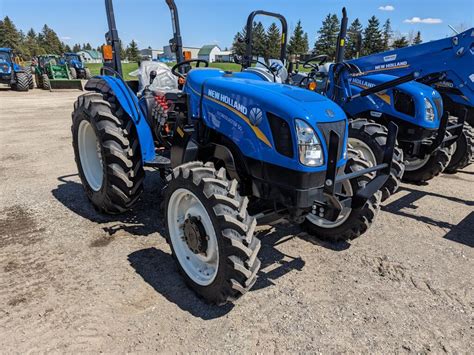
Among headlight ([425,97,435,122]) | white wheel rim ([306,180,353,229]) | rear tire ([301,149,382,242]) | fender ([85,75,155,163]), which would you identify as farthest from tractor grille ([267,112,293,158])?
headlight ([425,97,435,122])

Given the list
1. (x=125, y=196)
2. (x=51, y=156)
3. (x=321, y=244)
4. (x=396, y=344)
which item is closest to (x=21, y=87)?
(x=51, y=156)

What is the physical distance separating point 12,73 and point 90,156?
17999 millimetres

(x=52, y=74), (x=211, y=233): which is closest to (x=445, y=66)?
(x=211, y=233)

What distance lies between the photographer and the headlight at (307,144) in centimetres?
231

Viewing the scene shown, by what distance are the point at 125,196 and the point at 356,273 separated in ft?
7.47

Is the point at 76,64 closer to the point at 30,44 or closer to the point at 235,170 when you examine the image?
the point at 235,170

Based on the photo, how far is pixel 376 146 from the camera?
4.07 m

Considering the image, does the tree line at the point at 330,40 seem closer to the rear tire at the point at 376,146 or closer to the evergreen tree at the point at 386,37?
the evergreen tree at the point at 386,37

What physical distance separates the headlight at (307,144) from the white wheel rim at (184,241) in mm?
782

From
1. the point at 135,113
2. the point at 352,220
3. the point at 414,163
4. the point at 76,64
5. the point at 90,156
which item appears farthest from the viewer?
the point at 76,64

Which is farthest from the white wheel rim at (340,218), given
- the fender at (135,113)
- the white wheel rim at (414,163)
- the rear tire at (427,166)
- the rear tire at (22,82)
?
the rear tire at (22,82)

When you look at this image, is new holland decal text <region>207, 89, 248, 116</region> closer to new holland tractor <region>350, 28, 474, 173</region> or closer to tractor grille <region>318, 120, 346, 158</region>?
tractor grille <region>318, 120, 346, 158</region>

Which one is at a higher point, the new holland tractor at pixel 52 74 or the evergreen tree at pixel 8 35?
the evergreen tree at pixel 8 35

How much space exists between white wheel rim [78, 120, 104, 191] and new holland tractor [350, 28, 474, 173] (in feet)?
12.9
